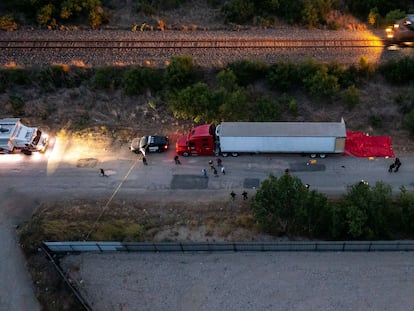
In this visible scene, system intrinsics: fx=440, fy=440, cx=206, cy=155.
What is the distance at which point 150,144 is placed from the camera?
32.8 metres

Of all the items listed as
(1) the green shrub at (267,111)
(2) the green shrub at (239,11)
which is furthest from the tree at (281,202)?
(2) the green shrub at (239,11)

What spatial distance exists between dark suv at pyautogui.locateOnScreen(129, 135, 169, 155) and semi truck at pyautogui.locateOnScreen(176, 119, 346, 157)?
4.01 ft

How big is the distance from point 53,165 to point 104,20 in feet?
54.9

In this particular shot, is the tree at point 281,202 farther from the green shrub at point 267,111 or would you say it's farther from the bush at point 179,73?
the bush at point 179,73

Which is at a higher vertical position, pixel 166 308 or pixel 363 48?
pixel 363 48

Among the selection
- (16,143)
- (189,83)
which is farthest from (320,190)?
(16,143)

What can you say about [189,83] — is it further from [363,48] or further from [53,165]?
[363,48]

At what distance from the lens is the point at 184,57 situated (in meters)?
36.6

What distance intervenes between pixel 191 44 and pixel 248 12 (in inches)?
277

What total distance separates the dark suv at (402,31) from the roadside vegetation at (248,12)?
192 centimetres

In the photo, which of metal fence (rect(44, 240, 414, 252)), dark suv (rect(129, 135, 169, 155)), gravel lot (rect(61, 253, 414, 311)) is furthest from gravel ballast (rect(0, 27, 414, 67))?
gravel lot (rect(61, 253, 414, 311))

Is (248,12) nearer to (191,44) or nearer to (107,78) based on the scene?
(191,44)

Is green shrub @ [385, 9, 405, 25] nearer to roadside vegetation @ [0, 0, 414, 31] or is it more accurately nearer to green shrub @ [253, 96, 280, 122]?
roadside vegetation @ [0, 0, 414, 31]

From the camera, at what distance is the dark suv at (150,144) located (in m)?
32.8
